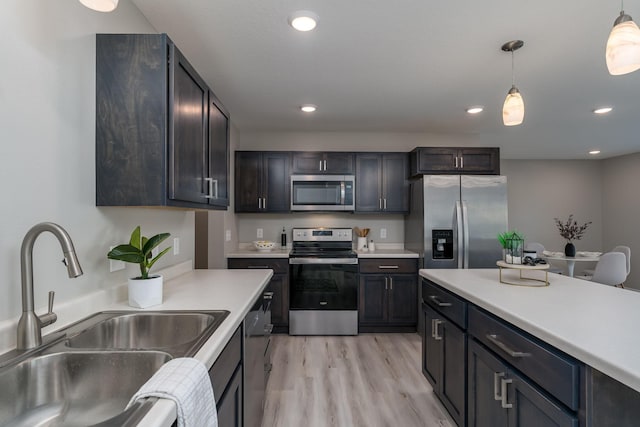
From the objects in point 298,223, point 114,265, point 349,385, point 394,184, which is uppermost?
point 394,184

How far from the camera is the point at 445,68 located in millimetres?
2410

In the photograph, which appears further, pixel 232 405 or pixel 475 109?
pixel 475 109

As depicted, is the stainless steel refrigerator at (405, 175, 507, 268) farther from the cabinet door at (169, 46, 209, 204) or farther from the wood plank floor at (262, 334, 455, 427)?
the cabinet door at (169, 46, 209, 204)

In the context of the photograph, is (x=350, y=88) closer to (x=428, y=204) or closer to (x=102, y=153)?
(x=428, y=204)

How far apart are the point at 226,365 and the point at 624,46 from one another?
6.43 ft

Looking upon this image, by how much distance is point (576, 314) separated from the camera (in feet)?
4.13

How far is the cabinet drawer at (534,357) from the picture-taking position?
100 cm

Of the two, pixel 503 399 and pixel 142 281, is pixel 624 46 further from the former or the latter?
pixel 142 281

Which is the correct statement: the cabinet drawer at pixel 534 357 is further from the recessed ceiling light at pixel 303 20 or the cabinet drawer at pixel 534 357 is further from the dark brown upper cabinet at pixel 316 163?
the dark brown upper cabinet at pixel 316 163

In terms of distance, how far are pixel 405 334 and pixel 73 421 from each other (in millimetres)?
3281

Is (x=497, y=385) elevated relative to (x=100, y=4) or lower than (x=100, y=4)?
lower

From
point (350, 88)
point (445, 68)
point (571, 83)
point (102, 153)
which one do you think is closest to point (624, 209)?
point (571, 83)

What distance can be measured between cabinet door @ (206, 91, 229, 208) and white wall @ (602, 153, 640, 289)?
704 cm

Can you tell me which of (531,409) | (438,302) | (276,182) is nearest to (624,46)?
(531,409)
